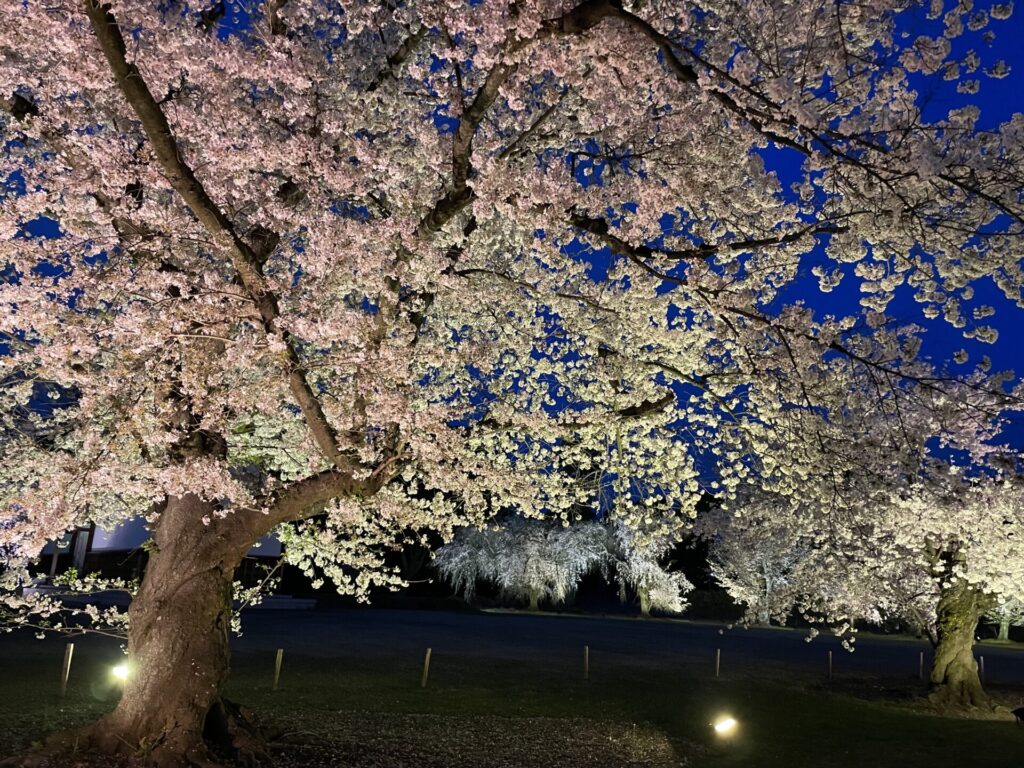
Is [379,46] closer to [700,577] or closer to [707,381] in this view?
[707,381]

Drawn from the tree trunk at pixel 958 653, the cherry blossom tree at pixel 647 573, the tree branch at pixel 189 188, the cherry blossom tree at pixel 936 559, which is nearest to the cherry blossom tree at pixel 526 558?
the cherry blossom tree at pixel 647 573

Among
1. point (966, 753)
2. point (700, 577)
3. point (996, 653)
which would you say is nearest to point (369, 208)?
point (966, 753)

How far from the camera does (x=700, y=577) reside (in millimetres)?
68000

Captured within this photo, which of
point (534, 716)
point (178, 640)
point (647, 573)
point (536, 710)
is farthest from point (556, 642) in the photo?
point (647, 573)

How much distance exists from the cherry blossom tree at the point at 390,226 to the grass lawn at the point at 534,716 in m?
3.28

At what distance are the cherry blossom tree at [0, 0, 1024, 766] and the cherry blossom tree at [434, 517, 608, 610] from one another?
4034 centimetres

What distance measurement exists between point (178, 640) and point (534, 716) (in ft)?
25.0

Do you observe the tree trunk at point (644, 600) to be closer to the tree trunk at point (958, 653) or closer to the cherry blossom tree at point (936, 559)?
the cherry blossom tree at point (936, 559)

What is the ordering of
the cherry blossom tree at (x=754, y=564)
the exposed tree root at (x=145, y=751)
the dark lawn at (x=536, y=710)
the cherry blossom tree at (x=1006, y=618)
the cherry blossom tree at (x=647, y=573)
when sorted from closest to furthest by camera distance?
the exposed tree root at (x=145, y=751)
the dark lawn at (x=536, y=710)
the cherry blossom tree at (x=754, y=564)
the cherry blossom tree at (x=1006, y=618)
the cherry blossom tree at (x=647, y=573)

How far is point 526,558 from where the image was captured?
163ft

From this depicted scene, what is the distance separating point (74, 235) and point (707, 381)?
7727 millimetres

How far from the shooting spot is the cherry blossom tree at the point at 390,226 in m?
6.23

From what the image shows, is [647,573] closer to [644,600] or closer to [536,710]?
[644,600]

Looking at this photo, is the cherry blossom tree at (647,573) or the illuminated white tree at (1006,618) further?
the cherry blossom tree at (647,573)
